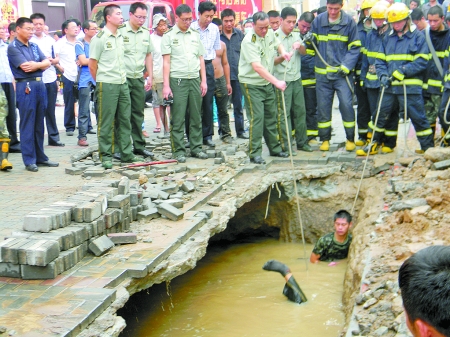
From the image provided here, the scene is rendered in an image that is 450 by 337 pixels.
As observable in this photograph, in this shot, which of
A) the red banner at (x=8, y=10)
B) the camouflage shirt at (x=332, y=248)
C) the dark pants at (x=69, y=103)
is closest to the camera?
the camouflage shirt at (x=332, y=248)

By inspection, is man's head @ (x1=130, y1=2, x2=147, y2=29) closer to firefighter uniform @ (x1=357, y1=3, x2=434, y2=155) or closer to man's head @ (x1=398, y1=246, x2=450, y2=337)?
firefighter uniform @ (x1=357, y1=3, x2=434, y2=155)

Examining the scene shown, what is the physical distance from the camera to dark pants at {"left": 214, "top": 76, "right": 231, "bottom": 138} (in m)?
10.2

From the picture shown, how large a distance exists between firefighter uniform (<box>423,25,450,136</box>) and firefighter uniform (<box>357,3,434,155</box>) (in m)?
0.36

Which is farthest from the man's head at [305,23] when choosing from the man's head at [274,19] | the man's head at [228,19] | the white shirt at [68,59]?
the white shirt at [68,59]

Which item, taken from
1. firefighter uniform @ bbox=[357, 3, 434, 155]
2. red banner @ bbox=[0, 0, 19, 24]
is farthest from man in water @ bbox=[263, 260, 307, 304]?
red banner @ bbox=[0, 0, 19, 24]

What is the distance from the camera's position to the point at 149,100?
1534 cm

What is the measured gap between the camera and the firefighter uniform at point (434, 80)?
8.71 metres

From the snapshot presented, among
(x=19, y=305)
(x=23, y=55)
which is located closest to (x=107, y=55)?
(x=23, y=55)

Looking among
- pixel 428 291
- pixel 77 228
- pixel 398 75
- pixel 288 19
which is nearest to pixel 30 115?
pixel 77 228

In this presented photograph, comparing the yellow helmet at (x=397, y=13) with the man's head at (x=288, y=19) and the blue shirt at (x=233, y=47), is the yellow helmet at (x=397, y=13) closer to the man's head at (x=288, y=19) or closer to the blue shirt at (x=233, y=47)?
the man's head at (x=288, y=19)

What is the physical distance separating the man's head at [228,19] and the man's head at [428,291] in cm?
858

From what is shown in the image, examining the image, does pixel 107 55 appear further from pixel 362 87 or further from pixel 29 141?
pixel 362 87

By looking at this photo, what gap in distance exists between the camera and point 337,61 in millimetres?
9094

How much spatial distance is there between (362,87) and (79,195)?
4.94m
